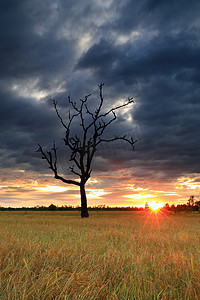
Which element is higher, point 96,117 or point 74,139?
point 96,117

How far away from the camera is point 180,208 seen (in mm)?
48438

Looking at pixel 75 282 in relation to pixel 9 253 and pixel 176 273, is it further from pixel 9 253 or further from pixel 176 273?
pixel 9 253

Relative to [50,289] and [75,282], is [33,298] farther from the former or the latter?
[75,282]

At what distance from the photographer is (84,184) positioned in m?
28.7

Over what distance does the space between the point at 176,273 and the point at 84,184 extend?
977 inches

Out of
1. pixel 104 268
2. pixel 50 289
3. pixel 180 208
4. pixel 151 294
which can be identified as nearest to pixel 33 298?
pixel 50 289

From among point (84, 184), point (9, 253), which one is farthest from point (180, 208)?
point (9, 253)

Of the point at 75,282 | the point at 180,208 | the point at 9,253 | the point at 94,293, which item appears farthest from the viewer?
the point at 180,208

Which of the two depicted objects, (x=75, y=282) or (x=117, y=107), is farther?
(x=117, y=107)

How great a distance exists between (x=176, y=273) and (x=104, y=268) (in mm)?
1188

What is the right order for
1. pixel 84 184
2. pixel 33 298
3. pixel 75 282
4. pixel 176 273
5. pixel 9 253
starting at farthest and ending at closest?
pixel 84 184 < pixel 9 253 < pixel 176 273 < pixel 75 282 < pixel 33 298

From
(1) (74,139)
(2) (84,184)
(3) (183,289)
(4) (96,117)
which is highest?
(4) (96,117)

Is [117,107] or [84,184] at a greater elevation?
[117,107]

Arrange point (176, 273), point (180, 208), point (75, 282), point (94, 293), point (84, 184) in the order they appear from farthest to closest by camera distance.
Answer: point (180, 208) < point (84, 184) < point (176, 273) < point (75, 282) < point (94, 293)
